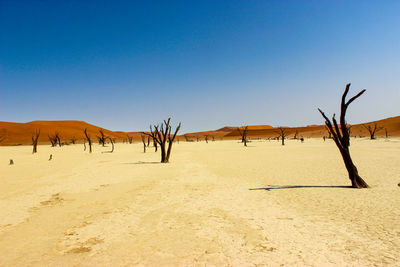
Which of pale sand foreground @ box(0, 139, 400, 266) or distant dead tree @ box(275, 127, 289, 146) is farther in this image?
distant dead tree @ box(275, 127, 289, 146)

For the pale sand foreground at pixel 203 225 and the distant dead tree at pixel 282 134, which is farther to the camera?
the distant dead tree at pixel 282 134

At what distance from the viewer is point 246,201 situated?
714 centimetres

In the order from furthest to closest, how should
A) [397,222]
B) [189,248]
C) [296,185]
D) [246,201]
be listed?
[296,185]
[246,201]
[397,222]
[189,248]

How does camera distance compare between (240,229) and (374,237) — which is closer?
(374,237)

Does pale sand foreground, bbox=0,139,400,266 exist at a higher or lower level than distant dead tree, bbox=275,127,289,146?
lower

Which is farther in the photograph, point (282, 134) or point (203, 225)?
point (282, 134)

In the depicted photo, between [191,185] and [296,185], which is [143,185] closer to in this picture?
[191,185]

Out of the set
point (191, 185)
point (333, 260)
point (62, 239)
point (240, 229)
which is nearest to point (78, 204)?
point (62, 239)

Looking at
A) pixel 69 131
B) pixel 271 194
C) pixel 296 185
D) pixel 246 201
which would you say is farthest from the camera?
pixel 69 131

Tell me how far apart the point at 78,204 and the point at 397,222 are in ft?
29.2

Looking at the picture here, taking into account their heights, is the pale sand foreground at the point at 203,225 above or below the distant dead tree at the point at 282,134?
below

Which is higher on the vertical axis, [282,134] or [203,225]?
[282,134]

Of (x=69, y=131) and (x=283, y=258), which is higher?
(x=69, y=131)

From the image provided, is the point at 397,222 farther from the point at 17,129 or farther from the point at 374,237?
the point at 17,129
